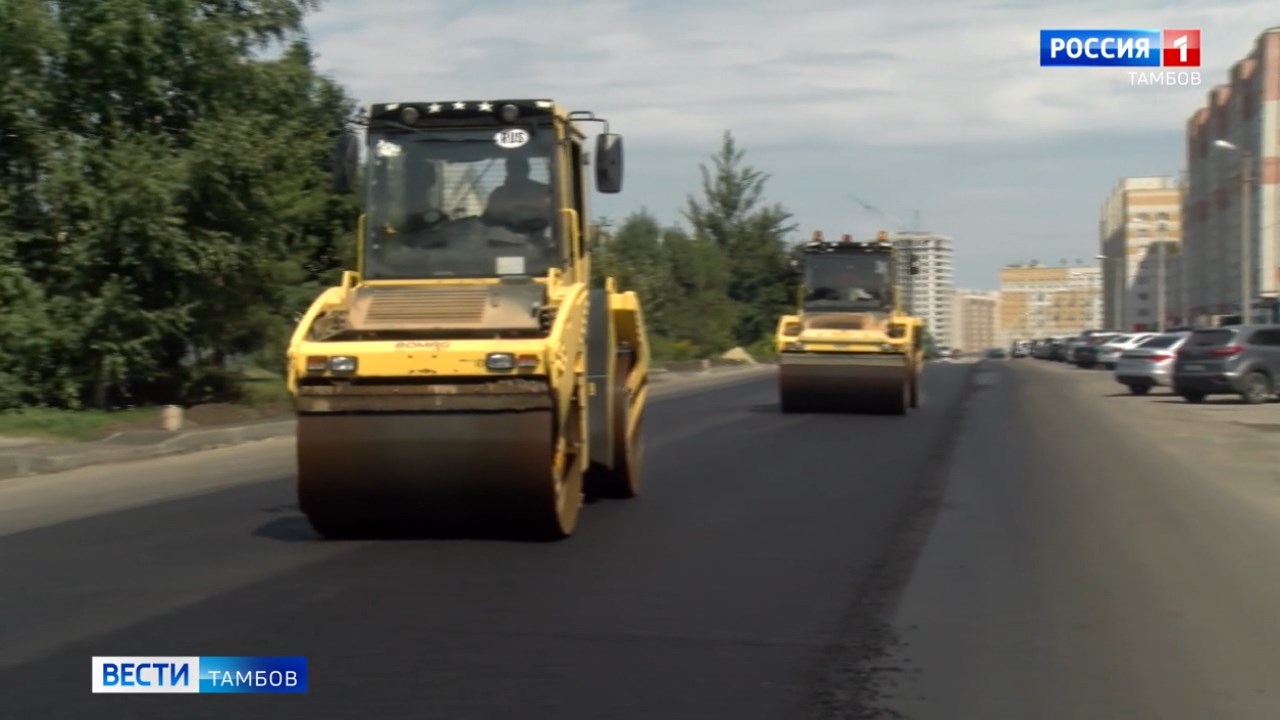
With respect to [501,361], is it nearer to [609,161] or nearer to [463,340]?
[463,340]

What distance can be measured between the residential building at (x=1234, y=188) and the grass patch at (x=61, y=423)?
38383 millimetres

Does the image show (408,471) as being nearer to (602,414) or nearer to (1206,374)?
(602,414)

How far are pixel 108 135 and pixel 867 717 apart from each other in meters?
19.4

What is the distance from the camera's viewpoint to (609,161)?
1227cm

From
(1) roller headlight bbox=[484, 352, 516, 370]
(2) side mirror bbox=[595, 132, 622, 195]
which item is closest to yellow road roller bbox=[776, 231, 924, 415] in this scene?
(2) side mirror bbox=[595, 132, 622, 195]

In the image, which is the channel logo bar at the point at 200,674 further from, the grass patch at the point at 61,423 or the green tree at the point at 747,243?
the green tree at the point at 747,243

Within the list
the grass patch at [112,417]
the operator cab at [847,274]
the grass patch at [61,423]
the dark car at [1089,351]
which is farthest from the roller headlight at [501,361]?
the dark car at [1089,351]

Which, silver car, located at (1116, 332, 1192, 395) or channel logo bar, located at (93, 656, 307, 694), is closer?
channel logo bar, located at (93, 656, 307, 694)

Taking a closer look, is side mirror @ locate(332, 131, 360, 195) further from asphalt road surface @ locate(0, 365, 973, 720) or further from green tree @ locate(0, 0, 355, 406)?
green tree @ locate(0, 0, 355, 406)

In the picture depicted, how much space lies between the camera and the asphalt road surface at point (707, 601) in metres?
6.89

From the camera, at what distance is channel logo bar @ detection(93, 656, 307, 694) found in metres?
6.99

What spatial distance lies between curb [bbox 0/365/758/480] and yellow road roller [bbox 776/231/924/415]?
8.54m

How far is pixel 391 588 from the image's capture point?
936 cm

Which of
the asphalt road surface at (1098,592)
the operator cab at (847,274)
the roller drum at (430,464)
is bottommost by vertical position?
the asphalt road surface at (1098,592)
